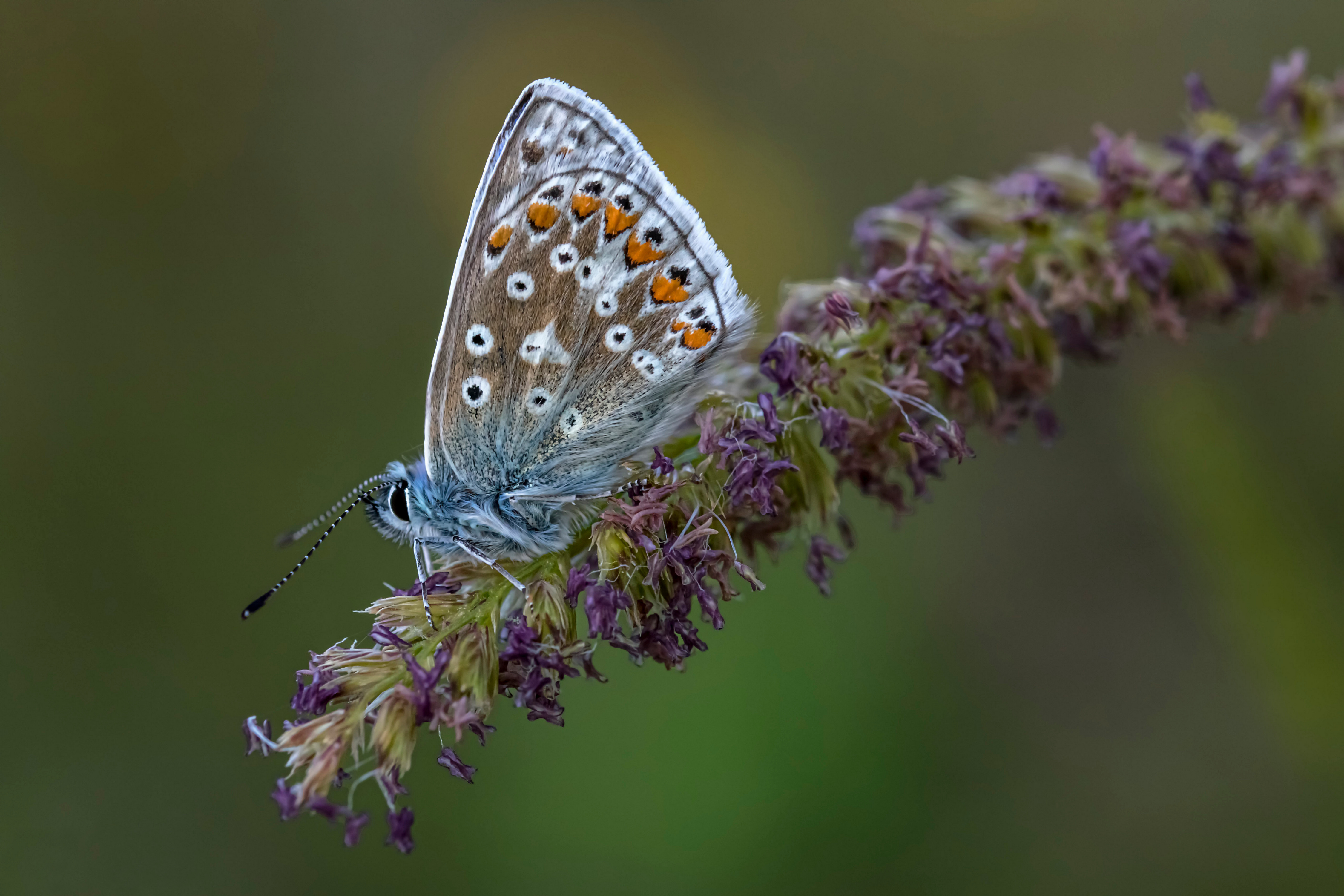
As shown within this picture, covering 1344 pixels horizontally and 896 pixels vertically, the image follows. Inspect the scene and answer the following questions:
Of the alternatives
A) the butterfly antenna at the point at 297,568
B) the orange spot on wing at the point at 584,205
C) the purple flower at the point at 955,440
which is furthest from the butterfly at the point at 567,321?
the purple flower at the point at 955,440

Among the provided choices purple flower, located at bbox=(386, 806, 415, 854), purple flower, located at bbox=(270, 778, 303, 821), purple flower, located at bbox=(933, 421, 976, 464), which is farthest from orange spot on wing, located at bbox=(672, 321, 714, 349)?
purple flower, located at bbox=(270, 778, 303, 821)

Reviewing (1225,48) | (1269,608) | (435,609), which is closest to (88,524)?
(435,609)

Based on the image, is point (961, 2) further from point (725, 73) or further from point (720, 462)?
point (720, 462)

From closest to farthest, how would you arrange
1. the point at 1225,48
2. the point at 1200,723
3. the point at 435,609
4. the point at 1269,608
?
1. the point at 435,609
2. the point at 1269,608
3. the point at 1200,723
4. the point at 1225,48

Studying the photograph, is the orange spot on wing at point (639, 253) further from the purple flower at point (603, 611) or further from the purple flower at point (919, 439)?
the purple flower at point (603, 611)

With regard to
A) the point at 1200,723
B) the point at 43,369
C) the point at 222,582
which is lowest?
the point at 1200,723

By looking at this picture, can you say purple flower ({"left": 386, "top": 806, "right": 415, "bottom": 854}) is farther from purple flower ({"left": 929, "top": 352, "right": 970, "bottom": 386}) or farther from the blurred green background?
the blurred green background

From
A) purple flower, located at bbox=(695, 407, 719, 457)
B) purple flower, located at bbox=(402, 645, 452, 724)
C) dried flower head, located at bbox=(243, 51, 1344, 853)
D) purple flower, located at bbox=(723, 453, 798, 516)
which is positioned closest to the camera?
purple flower, located at bbox=(402, 645, 452, 724)
